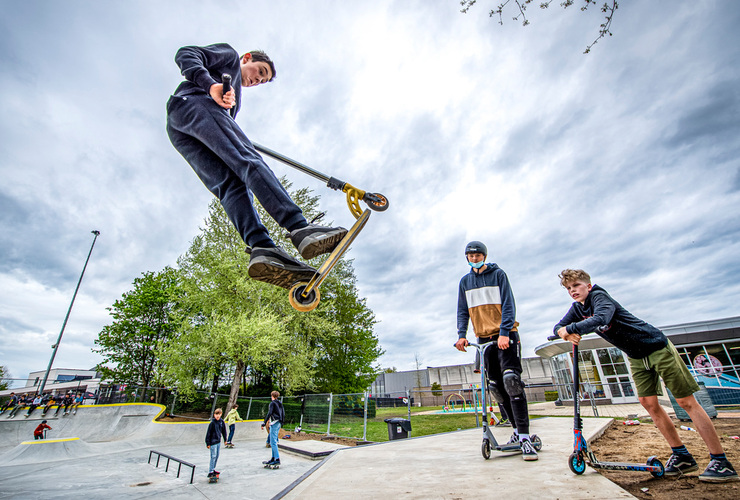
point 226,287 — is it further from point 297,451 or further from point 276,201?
point 276,201

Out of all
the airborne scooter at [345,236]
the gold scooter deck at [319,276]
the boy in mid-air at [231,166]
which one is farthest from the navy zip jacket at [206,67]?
the gold scooter deck at [319,276]

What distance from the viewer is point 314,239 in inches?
90.0

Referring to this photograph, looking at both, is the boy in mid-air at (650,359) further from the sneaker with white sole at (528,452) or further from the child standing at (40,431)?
the child standing at (40,431)

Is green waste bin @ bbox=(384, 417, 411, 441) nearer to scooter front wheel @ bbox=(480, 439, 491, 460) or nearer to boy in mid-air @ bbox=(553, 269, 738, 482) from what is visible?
scooter front wheel @ bbox=(480, 439, 491, 460)

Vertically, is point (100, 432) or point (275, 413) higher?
point (275, 413)

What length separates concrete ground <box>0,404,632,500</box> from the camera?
2229 mm

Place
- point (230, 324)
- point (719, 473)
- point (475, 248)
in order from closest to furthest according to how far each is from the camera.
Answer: point (719, 473) < point (475, 248) < point (230, 324)

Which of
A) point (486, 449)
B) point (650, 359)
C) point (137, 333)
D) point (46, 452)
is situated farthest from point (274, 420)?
point (137, 333)

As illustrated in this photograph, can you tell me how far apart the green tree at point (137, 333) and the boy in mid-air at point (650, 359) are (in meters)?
22.0

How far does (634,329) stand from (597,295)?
37 centimetres

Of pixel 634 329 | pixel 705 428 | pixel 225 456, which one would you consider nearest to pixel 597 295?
pixel 634 329

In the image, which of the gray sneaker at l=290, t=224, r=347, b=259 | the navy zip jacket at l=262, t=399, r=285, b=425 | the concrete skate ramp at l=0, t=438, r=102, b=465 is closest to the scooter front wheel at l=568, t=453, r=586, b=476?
the gray sneaker at l=290, t=224, r=347, b=259

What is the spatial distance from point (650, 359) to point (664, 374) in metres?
0.14

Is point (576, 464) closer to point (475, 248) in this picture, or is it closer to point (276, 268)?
point (475, 248)
